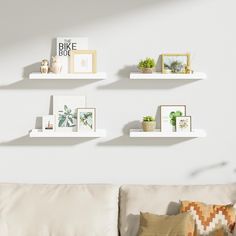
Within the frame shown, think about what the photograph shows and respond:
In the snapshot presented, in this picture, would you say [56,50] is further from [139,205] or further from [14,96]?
[139,205]

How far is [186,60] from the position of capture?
11.1ft

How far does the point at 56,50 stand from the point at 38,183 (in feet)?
2.78

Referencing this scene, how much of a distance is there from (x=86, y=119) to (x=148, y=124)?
39 centimetres

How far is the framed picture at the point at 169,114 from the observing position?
3422 millimetres

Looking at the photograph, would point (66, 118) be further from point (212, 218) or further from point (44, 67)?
point (212, 218)

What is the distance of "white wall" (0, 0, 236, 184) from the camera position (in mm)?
3396

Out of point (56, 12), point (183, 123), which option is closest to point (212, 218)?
point (183, 123)

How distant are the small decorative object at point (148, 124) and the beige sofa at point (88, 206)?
35cm

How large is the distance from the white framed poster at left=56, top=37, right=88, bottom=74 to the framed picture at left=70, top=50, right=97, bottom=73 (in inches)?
1.9

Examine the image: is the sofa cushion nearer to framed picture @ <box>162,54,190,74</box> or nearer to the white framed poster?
framed picture @ <box>162,54,190,74</box>


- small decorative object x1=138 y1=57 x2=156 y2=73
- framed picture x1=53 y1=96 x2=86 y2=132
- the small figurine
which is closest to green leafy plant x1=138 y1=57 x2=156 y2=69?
small decorative object x1=138 y1=57 x2=156 y2=73

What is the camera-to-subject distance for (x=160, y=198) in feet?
10.4

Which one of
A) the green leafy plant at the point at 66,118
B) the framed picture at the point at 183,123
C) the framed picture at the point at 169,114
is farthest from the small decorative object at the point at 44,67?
the framed picture at the point at 183,123

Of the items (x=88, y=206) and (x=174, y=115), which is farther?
(x=174, y=115)
